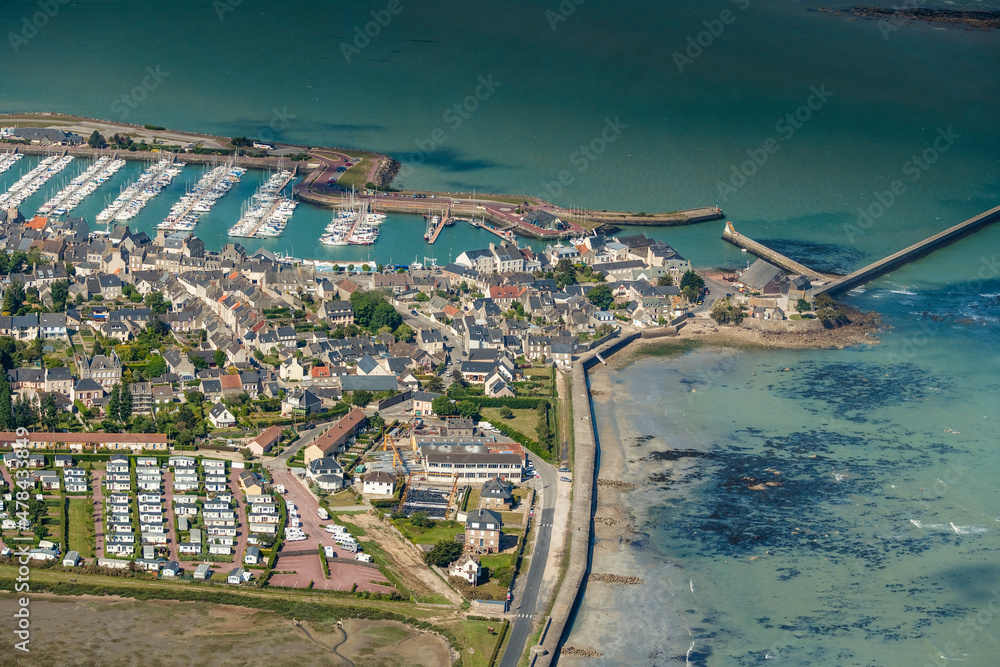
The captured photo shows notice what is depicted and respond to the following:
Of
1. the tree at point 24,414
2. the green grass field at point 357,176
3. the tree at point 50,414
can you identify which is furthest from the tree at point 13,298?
the green grass field at point 357,176

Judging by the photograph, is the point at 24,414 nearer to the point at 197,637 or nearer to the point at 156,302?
the point at 156,302

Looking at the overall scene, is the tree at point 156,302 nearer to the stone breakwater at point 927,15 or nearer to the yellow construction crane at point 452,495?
the yellow construction crane at point 452,495

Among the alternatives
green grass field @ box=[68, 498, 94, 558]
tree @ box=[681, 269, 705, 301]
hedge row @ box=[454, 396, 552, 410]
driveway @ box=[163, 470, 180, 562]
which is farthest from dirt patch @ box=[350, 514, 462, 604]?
tree @ box=[681, 269, 705, 301]

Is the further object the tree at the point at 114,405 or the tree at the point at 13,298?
the tree at the point at 13,298

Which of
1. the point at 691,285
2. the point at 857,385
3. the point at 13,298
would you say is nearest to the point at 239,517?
the point at 13,298

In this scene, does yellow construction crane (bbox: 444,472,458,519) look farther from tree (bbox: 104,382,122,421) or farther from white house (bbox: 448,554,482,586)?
tree (bbox: 104,382,122,421)
